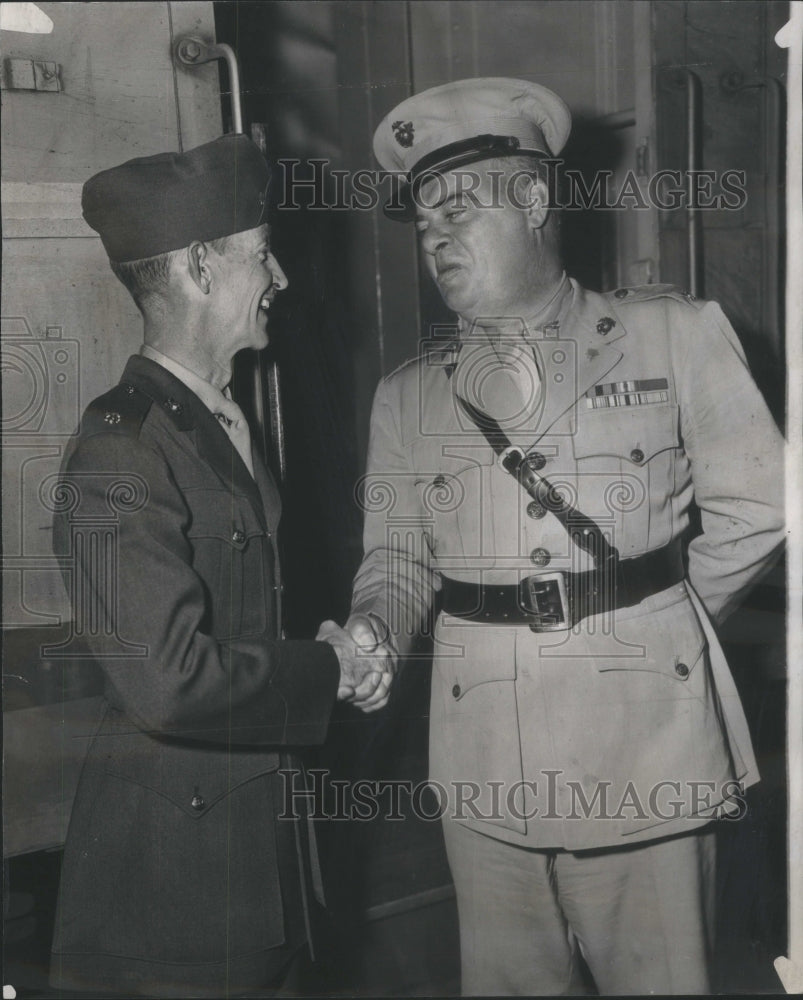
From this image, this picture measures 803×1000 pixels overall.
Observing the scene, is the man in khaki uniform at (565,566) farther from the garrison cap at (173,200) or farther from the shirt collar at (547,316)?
the garrison cap at (173,200)

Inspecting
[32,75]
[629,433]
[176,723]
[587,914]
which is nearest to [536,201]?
[629,433]

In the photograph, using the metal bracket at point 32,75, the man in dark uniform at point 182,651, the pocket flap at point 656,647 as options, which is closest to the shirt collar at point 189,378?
the man in dark uniform at point 182,651

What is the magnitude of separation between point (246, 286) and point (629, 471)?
29.9 inches

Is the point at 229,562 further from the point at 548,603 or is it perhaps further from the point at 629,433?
the point at 629,433

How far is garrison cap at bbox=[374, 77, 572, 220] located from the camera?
169 cm

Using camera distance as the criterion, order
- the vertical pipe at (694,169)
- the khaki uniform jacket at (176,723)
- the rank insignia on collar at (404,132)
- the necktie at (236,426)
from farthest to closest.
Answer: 1. the vertical pipe at (694,169)
2. the rank insignia on collar at (404,132)
3. the necktie at (236,426)
4. the khaki uniform jacket at (176,723)

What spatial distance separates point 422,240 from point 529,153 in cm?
25

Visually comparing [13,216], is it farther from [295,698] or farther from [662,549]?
[662,549]

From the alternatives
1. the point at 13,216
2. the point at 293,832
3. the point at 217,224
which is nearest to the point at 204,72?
the point at 217,224

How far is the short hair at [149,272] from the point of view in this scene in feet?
5.19

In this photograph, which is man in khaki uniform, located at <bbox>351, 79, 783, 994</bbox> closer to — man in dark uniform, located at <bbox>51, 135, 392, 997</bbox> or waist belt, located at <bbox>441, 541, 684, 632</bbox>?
waist belt, located at <bbox>441, 541, 684, 632</bbox>

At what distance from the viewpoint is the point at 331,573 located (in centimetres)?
177

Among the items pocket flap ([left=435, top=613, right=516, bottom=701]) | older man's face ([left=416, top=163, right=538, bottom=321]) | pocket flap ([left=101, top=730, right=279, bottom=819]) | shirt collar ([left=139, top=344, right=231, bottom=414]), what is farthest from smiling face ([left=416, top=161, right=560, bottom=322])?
pocket flap ([left=101, top=730, right=279, bottom=819])

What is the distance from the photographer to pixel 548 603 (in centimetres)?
166
